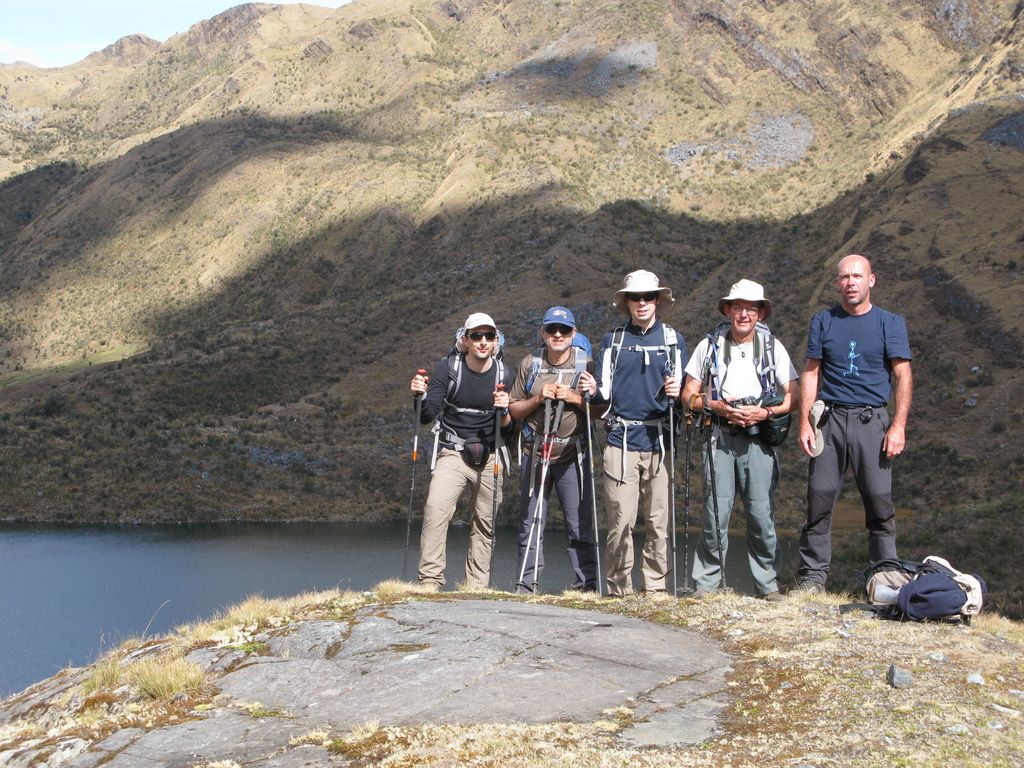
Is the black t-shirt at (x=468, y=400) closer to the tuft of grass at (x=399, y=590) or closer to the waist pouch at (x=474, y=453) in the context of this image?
the waist pouch at (x=474, y=453)

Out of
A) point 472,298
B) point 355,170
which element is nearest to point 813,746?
point 472,298

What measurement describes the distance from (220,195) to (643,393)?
95.0m

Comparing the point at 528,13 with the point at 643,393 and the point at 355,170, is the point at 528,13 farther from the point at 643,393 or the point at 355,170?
the point at 643,393

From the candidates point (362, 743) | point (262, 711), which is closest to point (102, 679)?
point (262, 711)

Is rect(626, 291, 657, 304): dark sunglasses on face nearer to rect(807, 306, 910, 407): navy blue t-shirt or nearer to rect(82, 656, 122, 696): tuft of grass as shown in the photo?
rect(807, 306, 910, 407): navy blue t-shirt

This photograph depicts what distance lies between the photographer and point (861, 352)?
320 inches

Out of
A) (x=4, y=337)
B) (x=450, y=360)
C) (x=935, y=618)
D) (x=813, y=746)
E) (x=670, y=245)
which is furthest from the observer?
(x=4, y=337)

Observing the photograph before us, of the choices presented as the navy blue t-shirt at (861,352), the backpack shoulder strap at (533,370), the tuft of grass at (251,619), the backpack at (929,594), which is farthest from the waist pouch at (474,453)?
the backpack at (929,594)

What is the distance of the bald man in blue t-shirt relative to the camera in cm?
805

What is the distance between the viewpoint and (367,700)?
20.0ft

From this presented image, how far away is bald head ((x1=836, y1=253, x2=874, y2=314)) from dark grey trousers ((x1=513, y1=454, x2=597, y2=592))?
2.79 m

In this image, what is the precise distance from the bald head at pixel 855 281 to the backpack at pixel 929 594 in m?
2.06

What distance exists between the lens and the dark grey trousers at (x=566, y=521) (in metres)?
9.33

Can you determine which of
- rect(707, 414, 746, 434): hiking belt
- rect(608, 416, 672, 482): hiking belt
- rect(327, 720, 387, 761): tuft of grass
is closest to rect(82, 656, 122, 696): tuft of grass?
rect(327, 720, 387, 761): tuft of grass
